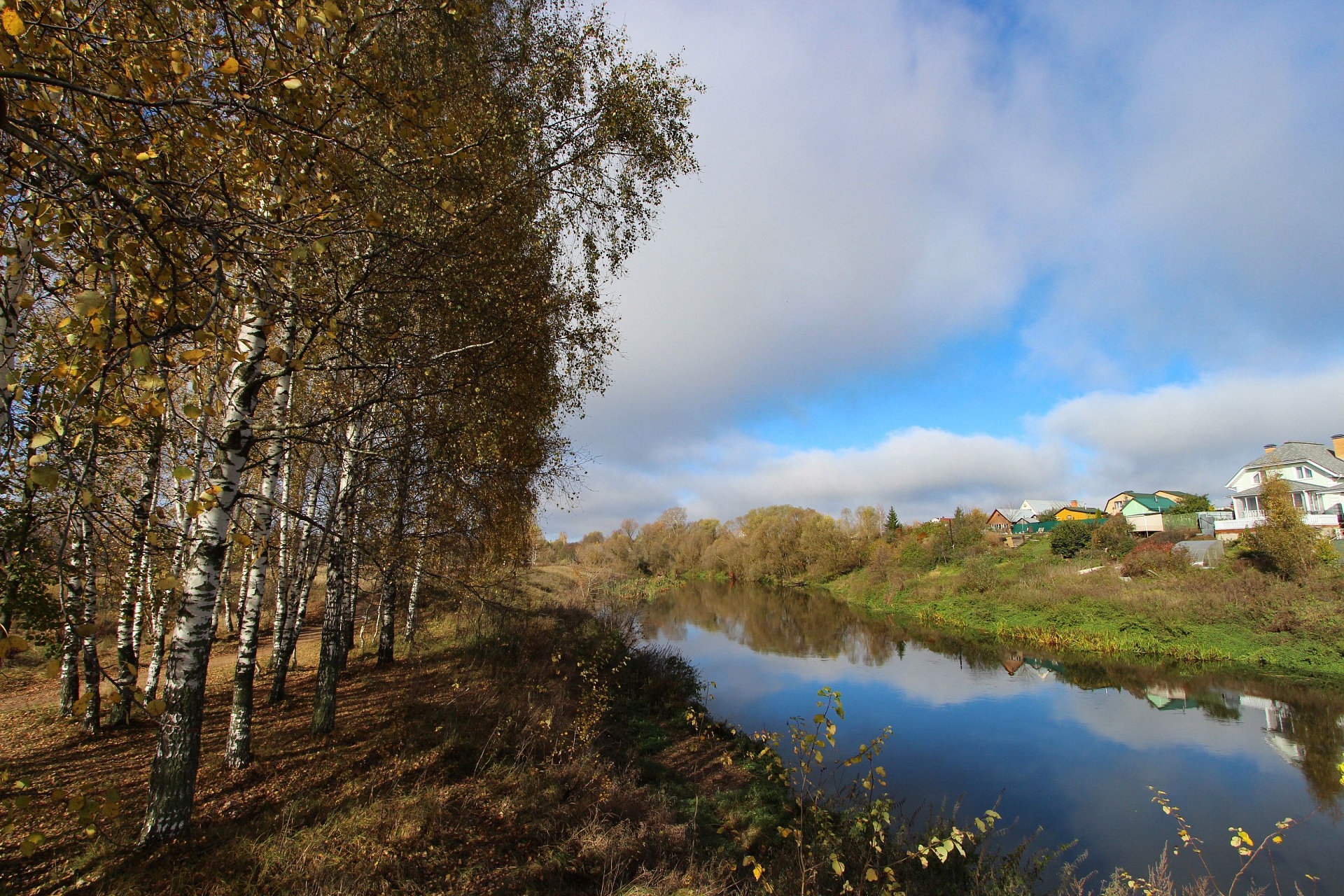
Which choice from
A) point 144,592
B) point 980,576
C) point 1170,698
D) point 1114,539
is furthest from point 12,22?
point 1114,539

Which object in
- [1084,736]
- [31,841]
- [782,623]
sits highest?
[31,841]

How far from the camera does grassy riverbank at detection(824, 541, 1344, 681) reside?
62.3 feet

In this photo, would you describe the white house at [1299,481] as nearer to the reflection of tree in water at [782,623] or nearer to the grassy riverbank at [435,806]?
the reflection of tree in water at [782,623]

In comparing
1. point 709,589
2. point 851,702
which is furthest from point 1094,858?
point 709,589

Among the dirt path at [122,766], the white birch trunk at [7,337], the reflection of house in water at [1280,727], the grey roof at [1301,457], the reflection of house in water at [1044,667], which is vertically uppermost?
the grey roof at [1301,457]

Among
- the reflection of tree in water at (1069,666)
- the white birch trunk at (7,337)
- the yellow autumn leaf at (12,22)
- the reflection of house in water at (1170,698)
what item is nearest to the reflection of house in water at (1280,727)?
the reflection of tree in water at (1069,666)

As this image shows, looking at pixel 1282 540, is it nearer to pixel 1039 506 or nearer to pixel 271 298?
pixel 271 298

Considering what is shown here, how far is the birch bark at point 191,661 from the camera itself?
4.12 meters

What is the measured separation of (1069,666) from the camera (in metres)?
20.9

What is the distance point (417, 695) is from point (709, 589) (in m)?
43.6

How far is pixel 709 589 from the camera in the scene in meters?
51.1

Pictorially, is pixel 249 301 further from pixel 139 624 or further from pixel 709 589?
pixel 709 589

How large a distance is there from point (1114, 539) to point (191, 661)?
42064 mm

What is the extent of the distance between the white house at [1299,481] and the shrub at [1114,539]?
4.41 m
